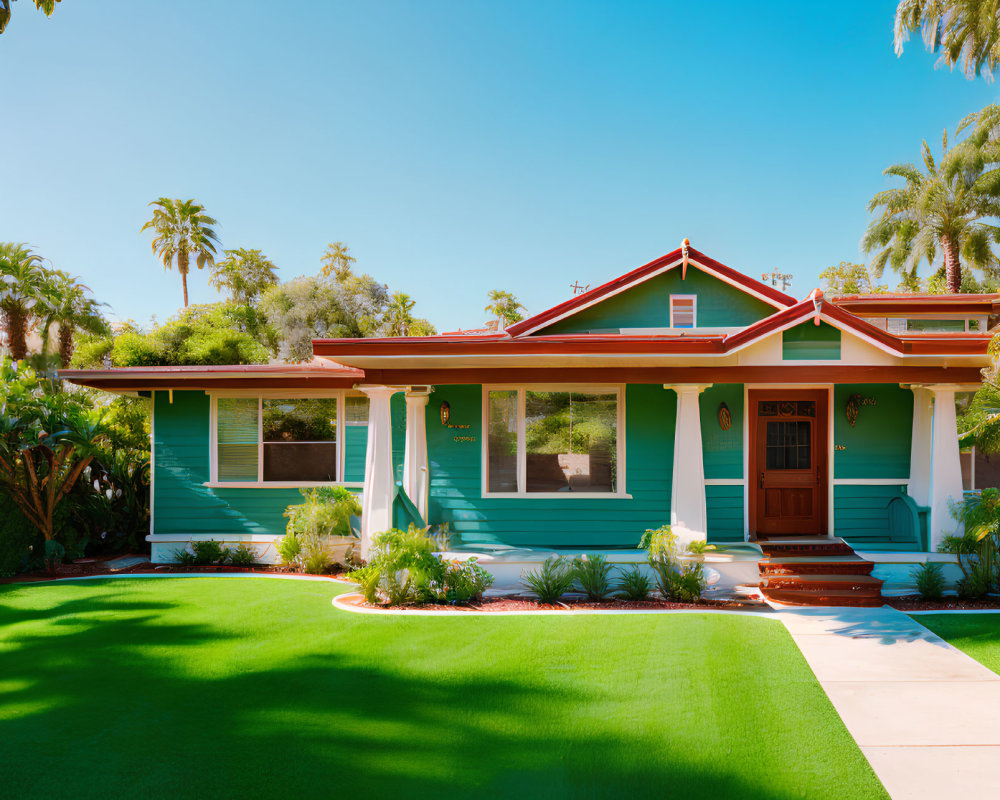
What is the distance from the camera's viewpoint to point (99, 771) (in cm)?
379

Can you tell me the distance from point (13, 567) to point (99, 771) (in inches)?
309

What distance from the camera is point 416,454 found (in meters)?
9.41

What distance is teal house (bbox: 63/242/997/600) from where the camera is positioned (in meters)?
8.39

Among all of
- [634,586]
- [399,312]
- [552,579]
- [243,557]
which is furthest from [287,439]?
[399,312]

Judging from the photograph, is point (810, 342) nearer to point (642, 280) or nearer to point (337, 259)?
point (642, 280)

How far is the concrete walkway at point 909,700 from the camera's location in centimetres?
392

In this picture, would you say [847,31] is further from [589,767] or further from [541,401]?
[589,767]

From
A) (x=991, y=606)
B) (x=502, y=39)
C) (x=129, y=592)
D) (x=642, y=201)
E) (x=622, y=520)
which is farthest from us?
(x=642, y=201)

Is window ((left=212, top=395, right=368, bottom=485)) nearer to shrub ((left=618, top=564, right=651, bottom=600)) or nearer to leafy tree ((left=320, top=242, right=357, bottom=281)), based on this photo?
shrub ((left=618, top=564, right=651, bottom=600))

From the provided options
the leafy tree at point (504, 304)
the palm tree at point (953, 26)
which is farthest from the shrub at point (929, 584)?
the leafy tree at point (504, 304)

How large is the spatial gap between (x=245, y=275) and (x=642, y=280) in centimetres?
3675

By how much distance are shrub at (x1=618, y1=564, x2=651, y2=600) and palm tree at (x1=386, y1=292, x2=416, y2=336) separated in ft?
104

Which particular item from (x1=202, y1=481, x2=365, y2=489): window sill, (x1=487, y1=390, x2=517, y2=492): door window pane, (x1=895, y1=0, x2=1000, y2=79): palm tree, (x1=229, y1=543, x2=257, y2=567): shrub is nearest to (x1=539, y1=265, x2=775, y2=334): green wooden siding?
(x1=487, y1=390, x2=517, y2=492): door window pane

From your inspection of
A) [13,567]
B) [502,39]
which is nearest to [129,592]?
[13,567]
